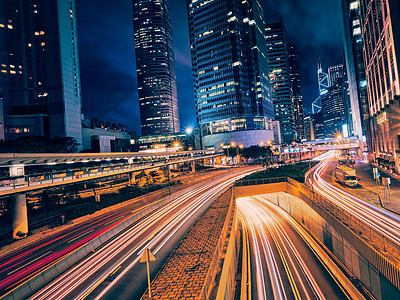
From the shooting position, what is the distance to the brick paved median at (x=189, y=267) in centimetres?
1120

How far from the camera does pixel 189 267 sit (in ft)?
44.8

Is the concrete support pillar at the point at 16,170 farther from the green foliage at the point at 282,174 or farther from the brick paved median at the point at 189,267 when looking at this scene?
the green foliage at the point at 282,174

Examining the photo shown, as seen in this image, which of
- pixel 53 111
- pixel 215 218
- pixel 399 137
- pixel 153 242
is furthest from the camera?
pixel 53 111

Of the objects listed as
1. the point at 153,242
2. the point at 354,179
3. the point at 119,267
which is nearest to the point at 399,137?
the point at 354,179

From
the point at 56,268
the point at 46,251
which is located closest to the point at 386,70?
the point at 56,268

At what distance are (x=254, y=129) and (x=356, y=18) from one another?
7278cm

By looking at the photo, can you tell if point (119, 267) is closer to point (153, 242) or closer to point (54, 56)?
point (153, 242)

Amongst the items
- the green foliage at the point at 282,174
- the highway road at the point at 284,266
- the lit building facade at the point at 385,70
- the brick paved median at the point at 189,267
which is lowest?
the highway road at the point at 284,266

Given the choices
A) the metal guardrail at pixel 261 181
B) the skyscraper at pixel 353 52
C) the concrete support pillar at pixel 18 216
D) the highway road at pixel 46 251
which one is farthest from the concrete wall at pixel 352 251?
the skyscraper at pixel 353 52

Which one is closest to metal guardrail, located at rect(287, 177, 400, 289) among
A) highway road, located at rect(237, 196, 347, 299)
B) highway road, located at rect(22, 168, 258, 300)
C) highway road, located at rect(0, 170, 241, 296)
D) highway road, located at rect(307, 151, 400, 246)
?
highway road, located at rect(307, 151, 400, 246)

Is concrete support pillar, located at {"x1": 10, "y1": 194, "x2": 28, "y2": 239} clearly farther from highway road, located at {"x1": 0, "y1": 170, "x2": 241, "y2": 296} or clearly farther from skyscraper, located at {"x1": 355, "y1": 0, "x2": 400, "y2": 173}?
skyscraper, located at {"x1": 355, "y1": 0, "x2": 400, "y2": 173}

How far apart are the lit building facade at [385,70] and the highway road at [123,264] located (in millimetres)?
48801

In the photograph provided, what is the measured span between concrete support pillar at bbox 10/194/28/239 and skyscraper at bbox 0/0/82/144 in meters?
78.3

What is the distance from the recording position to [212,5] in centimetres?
13200
